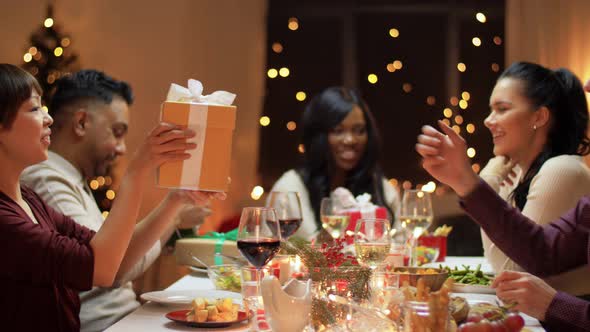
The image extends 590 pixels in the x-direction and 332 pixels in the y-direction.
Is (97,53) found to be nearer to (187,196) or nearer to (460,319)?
(187,196)

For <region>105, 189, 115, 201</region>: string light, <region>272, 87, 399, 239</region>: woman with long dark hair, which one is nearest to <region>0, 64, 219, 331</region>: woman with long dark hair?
<region>272, 87, 399, 239</region>: woman with long dark hair

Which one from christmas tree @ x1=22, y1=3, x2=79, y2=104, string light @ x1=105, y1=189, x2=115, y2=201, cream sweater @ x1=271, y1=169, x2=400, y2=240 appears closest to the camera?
cream sweater @ x1=271, y1=169, x2=400, y2=240

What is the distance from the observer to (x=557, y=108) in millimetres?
2516

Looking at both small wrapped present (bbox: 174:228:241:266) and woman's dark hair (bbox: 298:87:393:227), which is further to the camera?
woman's dark hair (bbox: 298:87:393:227)

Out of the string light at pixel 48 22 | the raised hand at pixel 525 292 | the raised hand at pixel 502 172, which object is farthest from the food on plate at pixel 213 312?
the string light at pixel 48 22

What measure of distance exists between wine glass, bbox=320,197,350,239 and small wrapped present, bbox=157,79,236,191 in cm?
84

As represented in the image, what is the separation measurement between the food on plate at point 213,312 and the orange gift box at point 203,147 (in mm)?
283

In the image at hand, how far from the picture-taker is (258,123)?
524cm

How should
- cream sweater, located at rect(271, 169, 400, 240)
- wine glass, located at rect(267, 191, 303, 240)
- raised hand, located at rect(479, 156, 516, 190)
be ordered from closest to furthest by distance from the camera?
1. wine glass, located at rect(267, 191, 303, 240)
2. raised hand, located at rect(479, 156, 516, 190)
3. cream sweater, located at rect(271, 169, 400, 240)

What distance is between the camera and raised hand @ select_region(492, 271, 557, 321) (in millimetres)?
1597

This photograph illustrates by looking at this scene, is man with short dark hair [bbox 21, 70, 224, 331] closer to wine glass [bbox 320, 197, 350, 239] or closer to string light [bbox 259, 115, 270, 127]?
wine glass [bbox 320, 197, 350, 239]

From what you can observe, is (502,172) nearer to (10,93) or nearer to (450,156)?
(450,156)

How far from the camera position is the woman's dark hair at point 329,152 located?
12.6 feet

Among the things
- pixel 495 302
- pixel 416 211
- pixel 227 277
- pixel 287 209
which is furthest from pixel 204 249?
pixel 495 302
